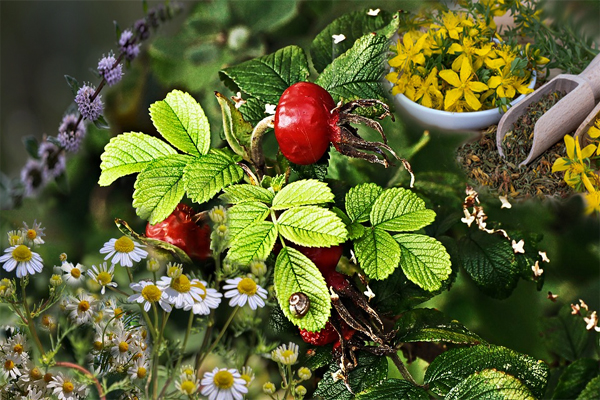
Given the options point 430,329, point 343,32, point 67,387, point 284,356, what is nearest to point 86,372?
point 67,387

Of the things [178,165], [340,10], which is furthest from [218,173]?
[340,10]

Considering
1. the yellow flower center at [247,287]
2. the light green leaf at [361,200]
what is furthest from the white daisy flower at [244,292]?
the light green leaf at [361,200]

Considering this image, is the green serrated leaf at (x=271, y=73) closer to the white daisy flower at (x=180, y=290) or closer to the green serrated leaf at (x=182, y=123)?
the green serrated leaf at (x=182, y=123)

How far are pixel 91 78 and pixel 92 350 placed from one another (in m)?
0.27

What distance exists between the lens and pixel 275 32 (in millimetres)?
627

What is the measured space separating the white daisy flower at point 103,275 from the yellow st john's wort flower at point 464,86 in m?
0.33

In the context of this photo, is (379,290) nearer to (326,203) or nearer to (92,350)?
(326,203)

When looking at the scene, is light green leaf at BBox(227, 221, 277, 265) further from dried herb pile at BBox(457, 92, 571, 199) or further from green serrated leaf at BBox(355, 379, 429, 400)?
dried herb pile at BBox(457, 92, 571, 199)

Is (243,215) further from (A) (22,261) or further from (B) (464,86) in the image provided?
(B) (464,86)

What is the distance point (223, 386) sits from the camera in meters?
0.35

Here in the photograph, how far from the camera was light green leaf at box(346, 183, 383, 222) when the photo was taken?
470mm

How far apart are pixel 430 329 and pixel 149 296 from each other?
0.20 meters

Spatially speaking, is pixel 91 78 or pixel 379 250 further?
pixel 91 78

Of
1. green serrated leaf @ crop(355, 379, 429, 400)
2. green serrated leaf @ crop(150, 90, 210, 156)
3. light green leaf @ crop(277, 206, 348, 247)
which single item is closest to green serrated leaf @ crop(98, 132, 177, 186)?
green serrated leaf @ crop(150, 90, 210, 156)
